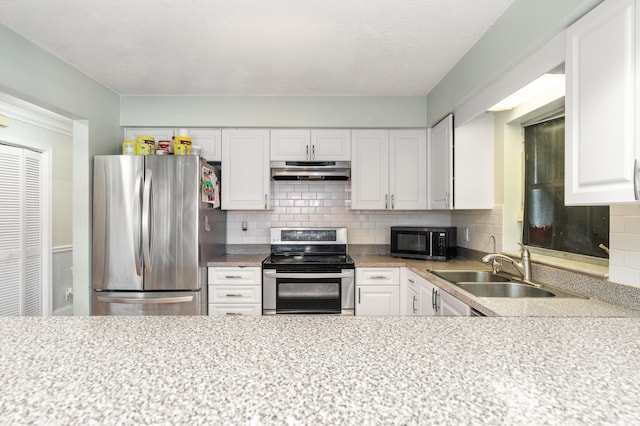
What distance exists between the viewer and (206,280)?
3.03 m

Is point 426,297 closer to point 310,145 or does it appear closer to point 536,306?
point 536,306

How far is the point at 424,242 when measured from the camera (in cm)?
321

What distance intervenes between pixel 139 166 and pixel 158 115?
738 mm

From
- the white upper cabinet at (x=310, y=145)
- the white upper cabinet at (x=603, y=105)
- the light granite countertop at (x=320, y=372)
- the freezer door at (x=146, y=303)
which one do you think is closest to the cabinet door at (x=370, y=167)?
the white upper cabinet at (x=310, y=145)

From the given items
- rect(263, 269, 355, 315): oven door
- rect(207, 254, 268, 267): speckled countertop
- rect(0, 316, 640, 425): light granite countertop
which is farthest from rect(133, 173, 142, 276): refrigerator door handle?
rect(0, 316, 640, 425): light granite countertop

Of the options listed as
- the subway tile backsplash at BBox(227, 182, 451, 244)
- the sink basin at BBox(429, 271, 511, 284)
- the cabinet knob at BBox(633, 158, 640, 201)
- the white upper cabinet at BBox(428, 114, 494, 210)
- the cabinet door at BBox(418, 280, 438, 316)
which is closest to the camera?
the cabinet knob at BBox(633, 158, 640, 201)

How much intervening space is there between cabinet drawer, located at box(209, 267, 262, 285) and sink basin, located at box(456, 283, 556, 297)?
1665 mm

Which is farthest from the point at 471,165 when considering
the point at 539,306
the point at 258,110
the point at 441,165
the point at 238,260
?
the point at 238,260

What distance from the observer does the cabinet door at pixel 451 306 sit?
6.24 ft

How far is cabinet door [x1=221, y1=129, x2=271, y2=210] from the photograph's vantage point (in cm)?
335

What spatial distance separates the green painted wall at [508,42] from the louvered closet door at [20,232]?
402 cm

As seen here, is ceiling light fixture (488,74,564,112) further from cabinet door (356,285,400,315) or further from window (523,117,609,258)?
cabinet door (356,285,400,315)

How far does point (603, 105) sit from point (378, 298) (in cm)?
219

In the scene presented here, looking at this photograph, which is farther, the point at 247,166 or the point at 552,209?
the point at 247,166
